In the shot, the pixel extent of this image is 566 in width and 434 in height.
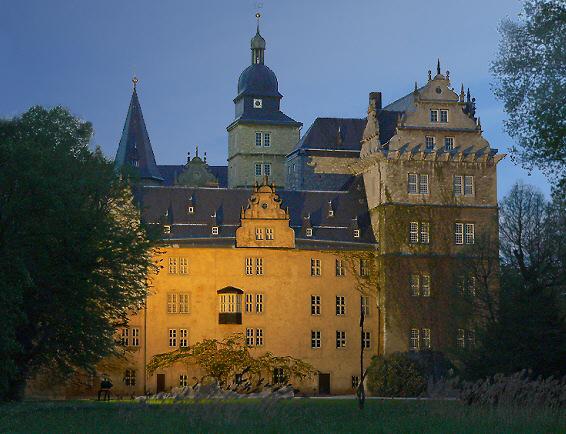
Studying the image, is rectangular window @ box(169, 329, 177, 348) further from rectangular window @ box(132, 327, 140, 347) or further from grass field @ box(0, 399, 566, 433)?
grass field @ box(0, 399, 566, 433)

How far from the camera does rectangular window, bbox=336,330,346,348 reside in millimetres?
62750

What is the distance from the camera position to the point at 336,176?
74062 millimetres

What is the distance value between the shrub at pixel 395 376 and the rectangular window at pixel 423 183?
8890 millimetres

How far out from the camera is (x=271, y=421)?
25141mm

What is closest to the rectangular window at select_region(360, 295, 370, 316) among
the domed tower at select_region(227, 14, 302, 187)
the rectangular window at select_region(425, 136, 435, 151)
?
the rectangular window at select_region(425, 136, 435, 151)

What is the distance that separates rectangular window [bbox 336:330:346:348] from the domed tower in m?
27.9

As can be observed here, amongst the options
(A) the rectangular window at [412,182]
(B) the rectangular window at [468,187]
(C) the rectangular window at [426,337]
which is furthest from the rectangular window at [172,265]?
(B) the rectangular window at [468,187]

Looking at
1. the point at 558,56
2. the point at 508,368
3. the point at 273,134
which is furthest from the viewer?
the point at 273,134

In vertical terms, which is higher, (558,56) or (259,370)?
(558,56)

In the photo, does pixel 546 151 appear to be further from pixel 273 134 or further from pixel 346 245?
pixel 273 134

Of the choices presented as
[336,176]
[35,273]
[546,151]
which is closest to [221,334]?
[336,176]

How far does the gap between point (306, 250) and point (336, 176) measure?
480 inches

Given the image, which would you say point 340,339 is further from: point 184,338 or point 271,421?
point 271,421

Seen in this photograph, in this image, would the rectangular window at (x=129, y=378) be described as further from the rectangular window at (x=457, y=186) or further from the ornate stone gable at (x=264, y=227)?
the rectangular window at (x=457, y=186)
